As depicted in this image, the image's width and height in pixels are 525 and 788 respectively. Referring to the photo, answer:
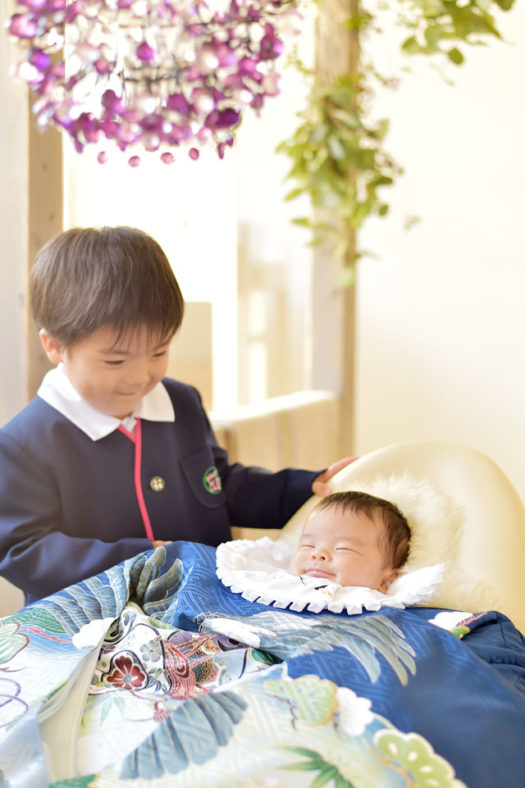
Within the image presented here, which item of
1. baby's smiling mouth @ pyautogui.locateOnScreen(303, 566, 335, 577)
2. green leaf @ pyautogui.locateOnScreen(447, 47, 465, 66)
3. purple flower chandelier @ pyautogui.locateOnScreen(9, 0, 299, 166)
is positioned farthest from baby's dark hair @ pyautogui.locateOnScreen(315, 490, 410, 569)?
green leaf @ pyautogui.locateOnScreen(447, 47, 465, 66)

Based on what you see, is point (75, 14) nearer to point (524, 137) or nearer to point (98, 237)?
point (98, 237)

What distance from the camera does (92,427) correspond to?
1419mm

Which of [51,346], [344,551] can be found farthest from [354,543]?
[51,346]

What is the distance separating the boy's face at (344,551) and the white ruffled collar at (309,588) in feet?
0.10

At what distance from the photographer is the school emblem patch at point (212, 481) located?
1604 mm

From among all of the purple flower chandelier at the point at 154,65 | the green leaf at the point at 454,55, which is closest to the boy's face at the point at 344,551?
the purple flower chandelier at the point at 154,65

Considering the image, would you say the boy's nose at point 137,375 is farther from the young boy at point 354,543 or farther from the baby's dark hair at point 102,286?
the young boy at point 354,543

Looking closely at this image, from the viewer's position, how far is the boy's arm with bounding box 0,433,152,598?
130cm

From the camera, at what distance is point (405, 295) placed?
3514 millimetres

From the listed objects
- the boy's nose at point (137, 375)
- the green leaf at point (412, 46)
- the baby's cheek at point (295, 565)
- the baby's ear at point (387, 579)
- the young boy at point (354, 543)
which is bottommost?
the baby's ear at point (387, 579)

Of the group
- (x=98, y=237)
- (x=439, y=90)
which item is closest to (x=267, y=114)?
(x=439, y=90)

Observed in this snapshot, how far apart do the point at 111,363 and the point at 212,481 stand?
0.39 m

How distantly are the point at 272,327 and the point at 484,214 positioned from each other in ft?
4.25

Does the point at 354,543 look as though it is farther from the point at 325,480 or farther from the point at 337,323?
the point at 337,323
